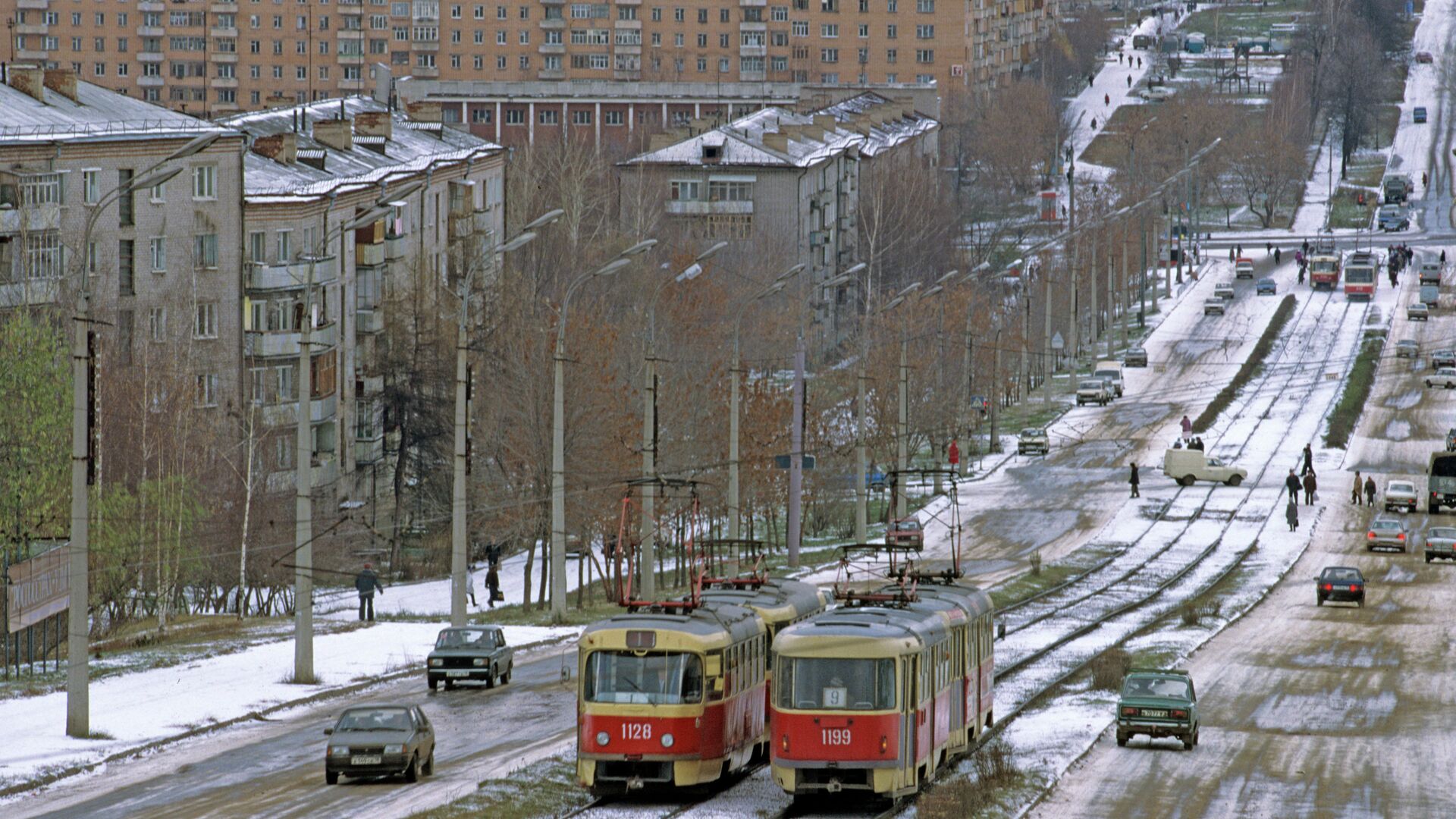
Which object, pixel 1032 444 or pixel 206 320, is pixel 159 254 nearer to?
pixel 206 320

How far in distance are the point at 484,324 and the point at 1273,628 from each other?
36547 mm

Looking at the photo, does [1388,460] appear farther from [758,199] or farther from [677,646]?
[677,646]

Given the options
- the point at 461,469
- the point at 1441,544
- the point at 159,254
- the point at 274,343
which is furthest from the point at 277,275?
the point at 1441,544

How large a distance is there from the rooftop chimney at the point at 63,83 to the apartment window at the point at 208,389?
11.1 m

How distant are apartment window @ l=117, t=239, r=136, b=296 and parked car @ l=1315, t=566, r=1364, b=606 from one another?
4165cm

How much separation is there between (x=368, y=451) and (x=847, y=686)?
58.0 m

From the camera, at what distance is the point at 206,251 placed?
77.9m

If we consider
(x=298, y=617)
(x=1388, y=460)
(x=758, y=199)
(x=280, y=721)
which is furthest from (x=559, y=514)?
(x=758, y=199)

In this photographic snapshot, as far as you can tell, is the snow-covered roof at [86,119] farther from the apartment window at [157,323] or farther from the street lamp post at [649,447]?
the street lamp post at [649,447]

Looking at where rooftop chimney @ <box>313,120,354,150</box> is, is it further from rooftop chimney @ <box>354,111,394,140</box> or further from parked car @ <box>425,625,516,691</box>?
parked car @ <box>425,625,516,691</box>

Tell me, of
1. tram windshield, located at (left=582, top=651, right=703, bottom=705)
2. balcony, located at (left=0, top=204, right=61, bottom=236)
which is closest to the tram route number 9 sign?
tram windshield, located at (left=582, top=651, right=703, bottom=705)

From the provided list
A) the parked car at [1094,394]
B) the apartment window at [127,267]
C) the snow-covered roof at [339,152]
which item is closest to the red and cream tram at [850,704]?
the apartment window at [127,267]

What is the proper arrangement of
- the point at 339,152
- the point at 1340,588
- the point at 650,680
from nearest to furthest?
the point at 650,680 < the point at 1340,588 < the point at 339,152

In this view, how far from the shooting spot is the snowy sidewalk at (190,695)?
114 ft
